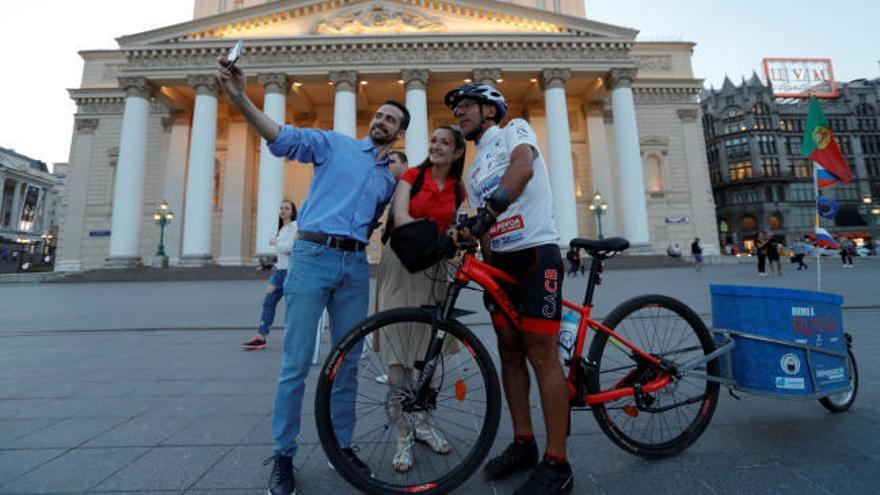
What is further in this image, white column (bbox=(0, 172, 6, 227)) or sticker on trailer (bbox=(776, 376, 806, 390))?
white column (bbox=(0, 172, 6, 227))

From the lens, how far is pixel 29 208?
71875 mm

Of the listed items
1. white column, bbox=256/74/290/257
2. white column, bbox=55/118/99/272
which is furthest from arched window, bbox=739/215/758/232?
white column, bbox=55/118/99/272

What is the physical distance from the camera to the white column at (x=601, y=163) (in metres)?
28.5

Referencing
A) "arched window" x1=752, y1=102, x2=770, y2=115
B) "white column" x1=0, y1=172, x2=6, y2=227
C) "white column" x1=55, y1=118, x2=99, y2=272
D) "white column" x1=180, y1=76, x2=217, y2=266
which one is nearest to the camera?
"white column" x1=180, y1=76, x2=217, y2=266

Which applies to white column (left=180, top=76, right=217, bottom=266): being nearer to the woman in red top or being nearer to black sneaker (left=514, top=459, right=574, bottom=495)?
the woman in red top

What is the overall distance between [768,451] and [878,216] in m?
84.4

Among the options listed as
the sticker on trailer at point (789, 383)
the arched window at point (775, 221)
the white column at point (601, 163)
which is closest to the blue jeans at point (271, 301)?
the sticker on trailer at point (789, 383)

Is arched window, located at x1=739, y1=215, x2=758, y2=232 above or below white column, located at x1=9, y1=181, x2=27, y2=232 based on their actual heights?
below

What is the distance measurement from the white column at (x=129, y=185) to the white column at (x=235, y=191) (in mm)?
4889

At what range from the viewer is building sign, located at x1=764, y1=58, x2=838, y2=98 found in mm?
49531

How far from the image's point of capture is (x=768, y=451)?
7.72 feet

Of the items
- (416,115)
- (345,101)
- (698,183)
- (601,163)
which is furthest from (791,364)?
(698,183)

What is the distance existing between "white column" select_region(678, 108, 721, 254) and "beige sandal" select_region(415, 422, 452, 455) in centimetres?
3180

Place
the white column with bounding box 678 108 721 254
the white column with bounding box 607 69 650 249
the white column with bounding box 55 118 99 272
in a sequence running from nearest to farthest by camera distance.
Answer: the white column with bounding box 607 69 650 249, the white column with bounding box 55 118 99 272, the white column with bounding box 678 108 721 254
